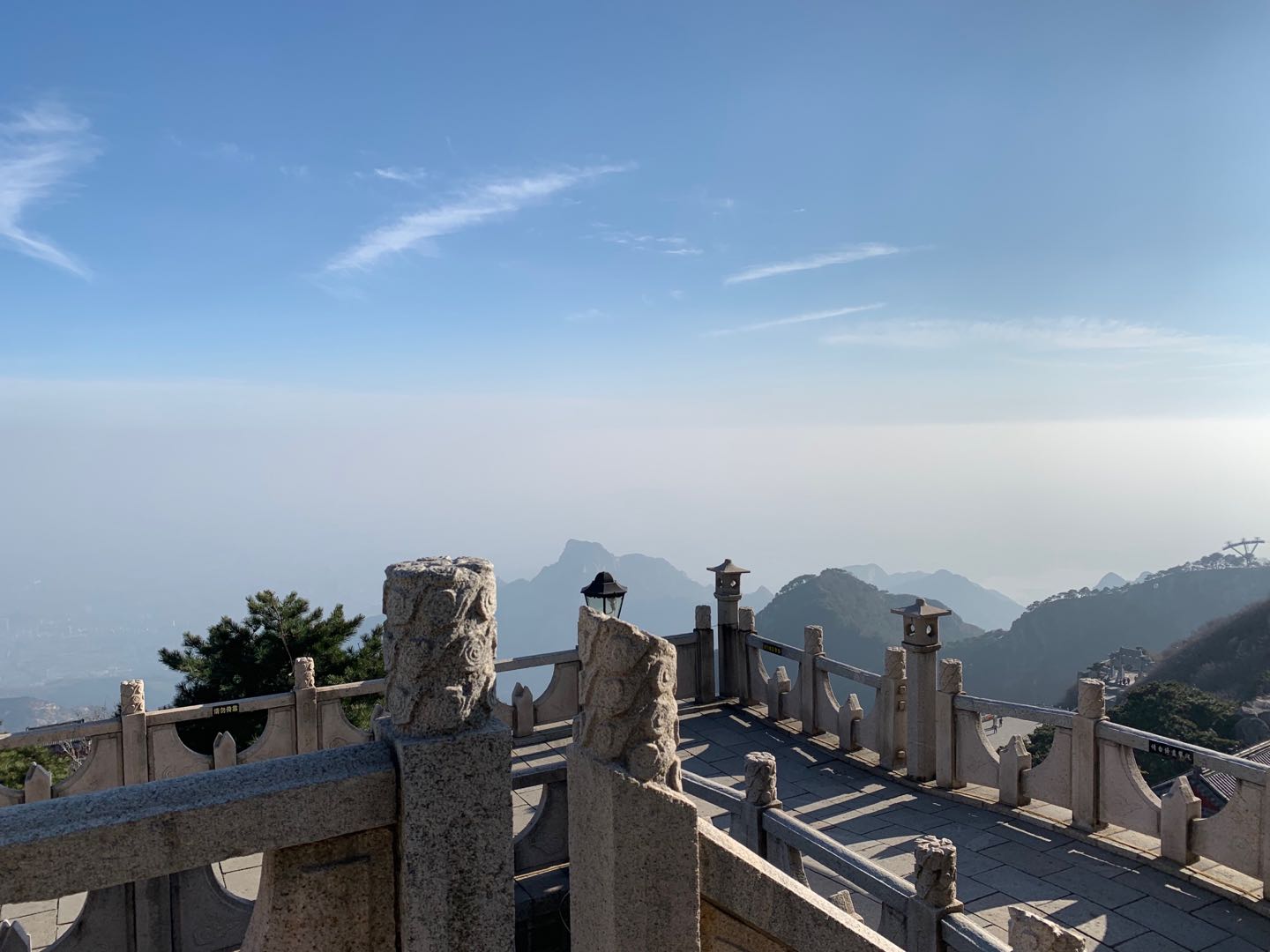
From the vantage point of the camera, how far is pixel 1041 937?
4203mm

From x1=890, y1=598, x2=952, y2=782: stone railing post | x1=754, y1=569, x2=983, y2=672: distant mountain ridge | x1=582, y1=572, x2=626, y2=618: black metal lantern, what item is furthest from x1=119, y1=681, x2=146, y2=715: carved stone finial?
x1=754, y1=569, x2=983, y2=672: distant mountain ridge

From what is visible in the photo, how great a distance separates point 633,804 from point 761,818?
3265 mm

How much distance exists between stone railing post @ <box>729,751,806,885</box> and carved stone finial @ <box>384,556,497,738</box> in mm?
3723

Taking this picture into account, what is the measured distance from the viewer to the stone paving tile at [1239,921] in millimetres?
7727

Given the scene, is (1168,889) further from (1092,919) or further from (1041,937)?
(1041,937)

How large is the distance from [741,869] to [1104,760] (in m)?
7.75

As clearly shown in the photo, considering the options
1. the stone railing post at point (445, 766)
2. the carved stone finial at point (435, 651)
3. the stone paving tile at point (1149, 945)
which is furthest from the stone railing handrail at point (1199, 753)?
the carved stone finial at point (435, 651)

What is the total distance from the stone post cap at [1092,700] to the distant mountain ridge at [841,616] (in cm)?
10959

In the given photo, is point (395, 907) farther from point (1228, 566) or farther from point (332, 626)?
point (1228, 566)

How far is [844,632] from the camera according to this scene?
12431 centimetres

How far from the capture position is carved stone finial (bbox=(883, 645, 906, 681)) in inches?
470

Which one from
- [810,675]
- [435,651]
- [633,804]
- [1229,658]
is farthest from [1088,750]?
[1229,658]

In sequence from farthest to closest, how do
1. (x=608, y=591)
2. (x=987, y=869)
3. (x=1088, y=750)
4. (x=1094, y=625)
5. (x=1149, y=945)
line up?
1. (x=1094, y=625)
2. (x=608, y=591)
3. (x=1088, y=750)
4. (x=987, y=869)
5. (x=1149, y=945)

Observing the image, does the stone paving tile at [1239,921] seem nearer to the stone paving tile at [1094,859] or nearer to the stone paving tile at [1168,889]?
the stone paving tile at [1168,889]
